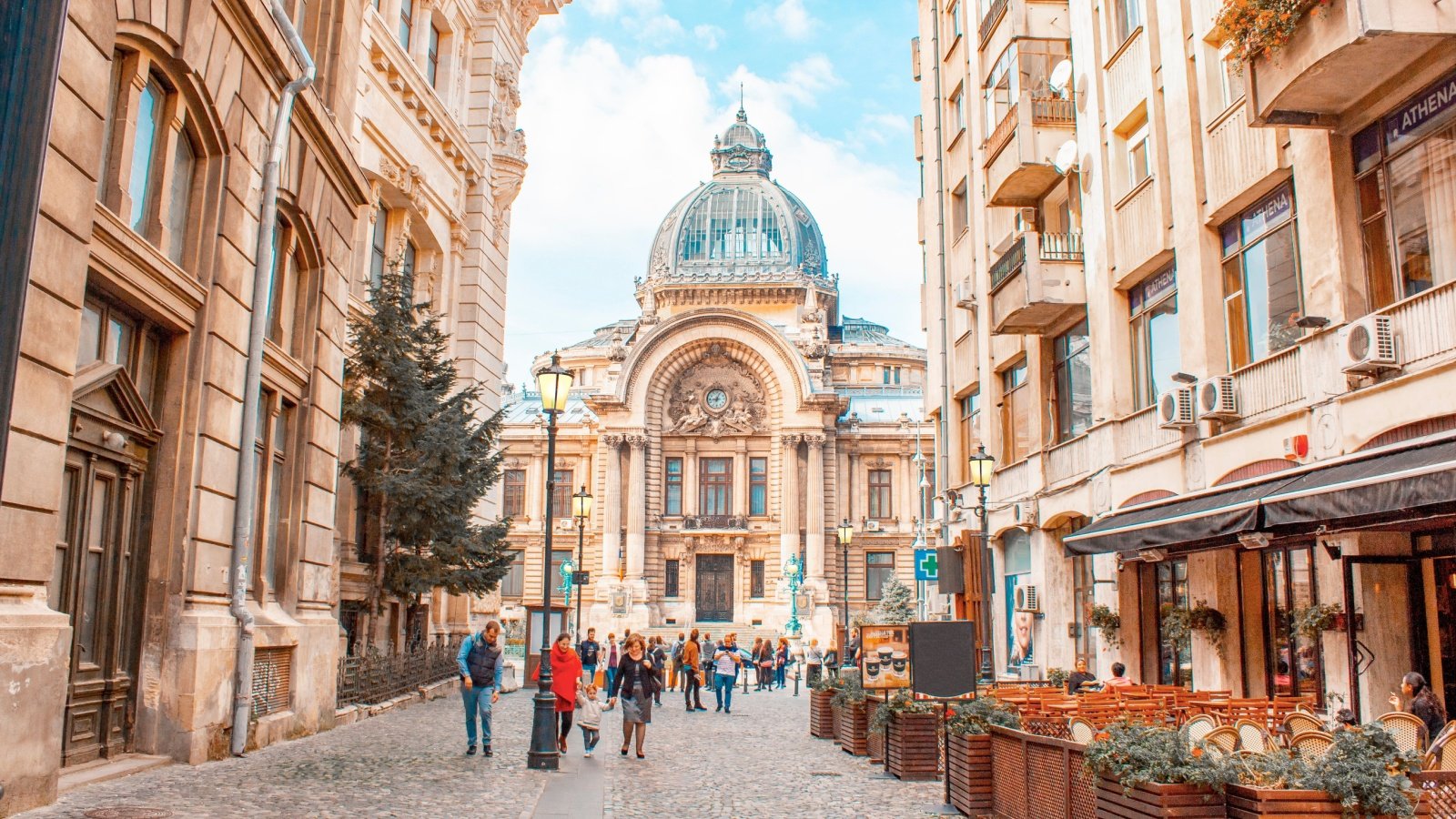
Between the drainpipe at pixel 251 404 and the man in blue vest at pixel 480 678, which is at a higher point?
Answer: the drainpipe at pixel 251 404

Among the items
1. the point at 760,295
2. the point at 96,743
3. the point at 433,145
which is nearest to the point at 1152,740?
the point at 96,743

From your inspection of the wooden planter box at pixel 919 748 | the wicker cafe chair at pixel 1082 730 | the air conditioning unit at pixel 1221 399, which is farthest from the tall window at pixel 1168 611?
the wicker cafe chair at pixel 1082 730

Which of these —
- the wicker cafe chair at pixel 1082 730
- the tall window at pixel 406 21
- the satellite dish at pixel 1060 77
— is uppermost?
the tall window at pixel 406 21

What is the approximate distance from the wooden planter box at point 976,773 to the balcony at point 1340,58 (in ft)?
24.2

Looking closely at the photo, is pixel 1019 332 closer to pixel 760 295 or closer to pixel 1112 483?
pixel 1112 483

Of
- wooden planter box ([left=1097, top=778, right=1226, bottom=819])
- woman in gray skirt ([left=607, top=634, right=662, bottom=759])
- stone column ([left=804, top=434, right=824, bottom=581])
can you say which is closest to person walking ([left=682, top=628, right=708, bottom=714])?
woman in gray skirt ([left=607, top=634, right=662, bottom=759])

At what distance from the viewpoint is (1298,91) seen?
1268 cm

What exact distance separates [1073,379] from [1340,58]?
10822 mm

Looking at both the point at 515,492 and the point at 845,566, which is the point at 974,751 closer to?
the point at 845,566

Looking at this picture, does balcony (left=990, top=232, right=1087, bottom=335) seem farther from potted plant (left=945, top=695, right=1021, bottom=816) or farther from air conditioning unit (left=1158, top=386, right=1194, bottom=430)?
potted plant (left=945, top=695, right=1021, bottom=816)

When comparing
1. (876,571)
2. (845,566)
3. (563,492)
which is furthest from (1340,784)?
(563,492)

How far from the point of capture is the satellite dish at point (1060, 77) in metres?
22.2

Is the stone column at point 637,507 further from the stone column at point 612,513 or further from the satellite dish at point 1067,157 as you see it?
the satellite dish at point 1067,157

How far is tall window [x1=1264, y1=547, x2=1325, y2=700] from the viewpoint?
→ 14.0 metres
